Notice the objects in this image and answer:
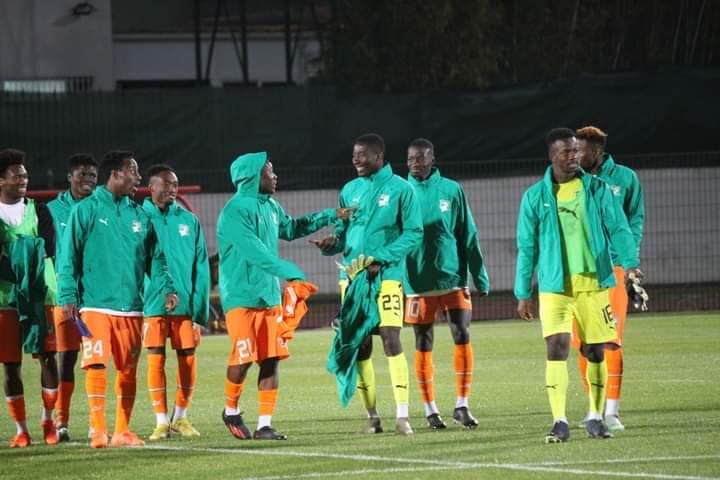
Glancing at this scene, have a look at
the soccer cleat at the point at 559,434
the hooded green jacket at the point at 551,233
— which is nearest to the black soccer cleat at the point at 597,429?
the soccer cleat at the point at 559,434

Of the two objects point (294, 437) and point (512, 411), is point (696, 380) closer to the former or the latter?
point (512, 411)

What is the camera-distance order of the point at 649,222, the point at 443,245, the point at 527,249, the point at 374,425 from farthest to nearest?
the point at 649,222, the point at 443,245, the point at 374,425, the point at 527,249

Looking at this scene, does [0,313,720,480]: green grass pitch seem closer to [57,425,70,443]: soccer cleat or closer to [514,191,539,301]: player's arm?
[57,425,70,443]: soccer cleat

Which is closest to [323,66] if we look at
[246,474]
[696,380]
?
[696,380]

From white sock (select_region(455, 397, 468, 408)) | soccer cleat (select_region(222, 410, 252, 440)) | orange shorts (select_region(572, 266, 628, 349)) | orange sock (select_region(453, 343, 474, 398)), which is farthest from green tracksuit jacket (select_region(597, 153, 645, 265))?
soccer cleat (select_region(222, 410, 252, 440))

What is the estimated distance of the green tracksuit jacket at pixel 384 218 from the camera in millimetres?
13828

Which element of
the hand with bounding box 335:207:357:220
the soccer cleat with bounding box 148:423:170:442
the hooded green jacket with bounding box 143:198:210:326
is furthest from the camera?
the hooded green jacket with bounding box 143:198:210:326

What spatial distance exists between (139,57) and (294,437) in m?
27.7

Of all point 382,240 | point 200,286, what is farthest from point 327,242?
point 200,286

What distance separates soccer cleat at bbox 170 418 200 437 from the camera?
14289 mm

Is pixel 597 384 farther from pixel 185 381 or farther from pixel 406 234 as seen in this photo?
pixel 185 381

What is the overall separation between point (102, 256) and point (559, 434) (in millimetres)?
3982

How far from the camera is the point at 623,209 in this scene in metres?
14.3

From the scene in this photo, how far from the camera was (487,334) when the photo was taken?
24922mm
